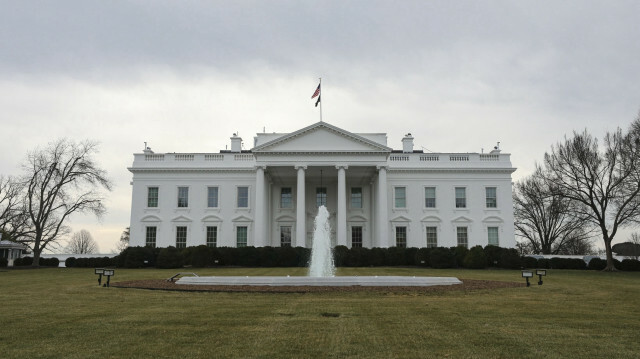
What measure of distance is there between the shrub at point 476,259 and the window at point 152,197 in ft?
86.0

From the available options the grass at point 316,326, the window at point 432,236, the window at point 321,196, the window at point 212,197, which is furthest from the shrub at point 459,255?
the window at point 212,197

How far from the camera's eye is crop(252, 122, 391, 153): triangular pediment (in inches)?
1623

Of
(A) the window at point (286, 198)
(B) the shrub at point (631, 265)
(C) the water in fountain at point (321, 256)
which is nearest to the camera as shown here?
(C) the water in fountain at point (321, 256)

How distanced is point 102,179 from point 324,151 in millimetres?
18836

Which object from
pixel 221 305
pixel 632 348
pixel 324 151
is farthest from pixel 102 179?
pixel 632 348

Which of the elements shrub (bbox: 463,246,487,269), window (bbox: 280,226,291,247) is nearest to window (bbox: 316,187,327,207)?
window (bbox: 280,226,291,247)

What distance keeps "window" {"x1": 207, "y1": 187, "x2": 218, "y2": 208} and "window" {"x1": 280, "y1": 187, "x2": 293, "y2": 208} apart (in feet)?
18.8

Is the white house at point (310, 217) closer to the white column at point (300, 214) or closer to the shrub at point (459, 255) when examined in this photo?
the white column at point (300, 214)

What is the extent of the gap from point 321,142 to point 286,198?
25.2 feet

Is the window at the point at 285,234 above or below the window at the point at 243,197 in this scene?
below

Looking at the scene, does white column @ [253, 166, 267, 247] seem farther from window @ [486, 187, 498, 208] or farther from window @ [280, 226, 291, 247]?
window @ [486, 187, 498, 208]

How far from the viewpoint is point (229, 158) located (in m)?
46.1

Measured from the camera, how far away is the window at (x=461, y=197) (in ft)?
149

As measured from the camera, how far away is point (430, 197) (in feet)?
149
